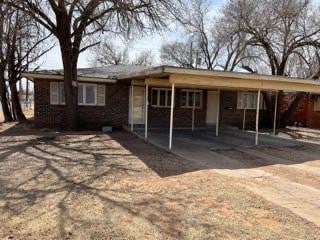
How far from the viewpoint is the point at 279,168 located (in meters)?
9.39

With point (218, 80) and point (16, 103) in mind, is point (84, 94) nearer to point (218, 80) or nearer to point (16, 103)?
point (16, 103)

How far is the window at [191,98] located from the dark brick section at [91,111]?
3148 mm

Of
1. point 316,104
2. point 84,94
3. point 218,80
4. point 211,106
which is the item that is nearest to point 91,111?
point 84,94

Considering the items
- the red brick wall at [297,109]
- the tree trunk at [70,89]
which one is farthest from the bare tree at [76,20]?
the red brick wall at [297,109]

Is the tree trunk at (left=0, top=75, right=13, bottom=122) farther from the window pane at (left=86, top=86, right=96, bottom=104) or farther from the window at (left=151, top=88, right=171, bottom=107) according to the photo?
the window at (left=151, top=88, right=171, bottom=107)

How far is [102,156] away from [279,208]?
17.8 ft

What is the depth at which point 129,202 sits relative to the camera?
6.04 meters

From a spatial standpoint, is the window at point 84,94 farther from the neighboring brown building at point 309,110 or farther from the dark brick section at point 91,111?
the neighboring brown building at point 309,110

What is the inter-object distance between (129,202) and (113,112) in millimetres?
11378

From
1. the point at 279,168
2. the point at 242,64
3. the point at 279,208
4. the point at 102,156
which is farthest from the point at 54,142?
the point at 242,64

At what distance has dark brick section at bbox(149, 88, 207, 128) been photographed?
17969 mm

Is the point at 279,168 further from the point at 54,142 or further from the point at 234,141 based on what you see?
the point at 54,142

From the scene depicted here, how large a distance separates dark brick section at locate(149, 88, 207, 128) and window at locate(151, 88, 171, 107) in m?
0.25

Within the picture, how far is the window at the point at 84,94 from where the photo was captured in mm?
16234
